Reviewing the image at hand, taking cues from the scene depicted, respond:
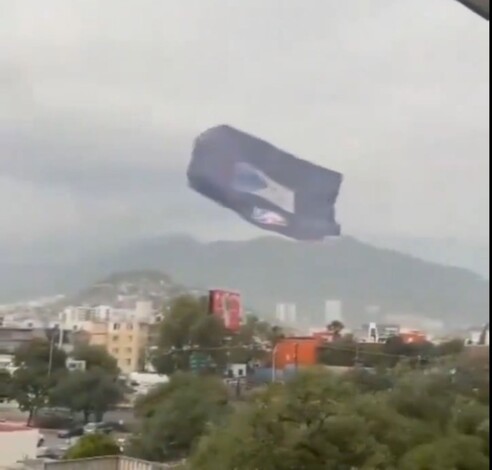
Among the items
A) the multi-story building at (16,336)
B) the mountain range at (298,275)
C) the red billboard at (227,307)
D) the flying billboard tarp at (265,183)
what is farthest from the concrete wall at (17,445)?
the flying billboard tarp at (265,183)

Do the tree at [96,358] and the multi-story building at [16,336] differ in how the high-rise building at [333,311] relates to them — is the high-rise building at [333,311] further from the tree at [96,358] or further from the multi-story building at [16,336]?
the multi-story building at [16,336]

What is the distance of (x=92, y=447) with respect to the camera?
1.59 m

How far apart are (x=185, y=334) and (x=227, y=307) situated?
4.0 inches

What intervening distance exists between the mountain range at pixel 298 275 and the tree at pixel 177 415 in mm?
192

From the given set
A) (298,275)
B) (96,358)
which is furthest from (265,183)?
(96,358)

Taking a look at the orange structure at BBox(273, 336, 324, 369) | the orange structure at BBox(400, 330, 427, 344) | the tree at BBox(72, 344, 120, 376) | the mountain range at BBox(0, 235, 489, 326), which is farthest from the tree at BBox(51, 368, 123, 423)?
the orange structure at BBox(400, 330, 427, 344)

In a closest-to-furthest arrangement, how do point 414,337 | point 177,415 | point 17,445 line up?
point 17,445 < point 177,415 < point 414,337

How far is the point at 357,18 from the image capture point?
1866 mm

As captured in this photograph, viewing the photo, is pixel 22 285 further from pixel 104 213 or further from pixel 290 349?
pixel 290 349

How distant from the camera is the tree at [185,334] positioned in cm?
164

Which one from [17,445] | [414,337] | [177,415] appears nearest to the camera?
[17,445]

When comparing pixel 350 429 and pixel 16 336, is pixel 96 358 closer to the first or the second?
pixel 16 336

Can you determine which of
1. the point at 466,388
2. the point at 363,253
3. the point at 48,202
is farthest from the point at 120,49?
the point at 466,388

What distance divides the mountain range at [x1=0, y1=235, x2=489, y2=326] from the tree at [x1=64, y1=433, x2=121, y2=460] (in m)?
0.28
